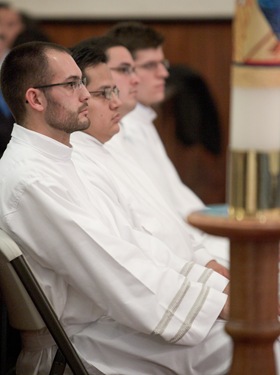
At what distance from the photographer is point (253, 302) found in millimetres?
2082

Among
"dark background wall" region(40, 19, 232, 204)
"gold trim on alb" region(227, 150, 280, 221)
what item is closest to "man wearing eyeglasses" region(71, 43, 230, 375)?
"gold trim on alb" region(227, 150, 280, 221)

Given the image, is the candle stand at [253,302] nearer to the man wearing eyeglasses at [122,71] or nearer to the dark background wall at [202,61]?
the man wearing eyeglasses at [122,71]

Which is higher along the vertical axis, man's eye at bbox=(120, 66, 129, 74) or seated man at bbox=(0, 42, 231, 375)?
man's eye at bbox=(120, 66, 129, 74)

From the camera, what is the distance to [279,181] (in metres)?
2.01

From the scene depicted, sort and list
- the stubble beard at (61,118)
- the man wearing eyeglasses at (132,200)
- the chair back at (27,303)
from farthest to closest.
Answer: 1. the stubble beard at (61,118)
2. the man wearing eyeglasses at (132,200)
3. the chair back at (27,303)

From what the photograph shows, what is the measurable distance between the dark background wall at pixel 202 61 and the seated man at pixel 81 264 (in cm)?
542

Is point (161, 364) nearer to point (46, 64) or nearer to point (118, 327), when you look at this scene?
point (118, 327)

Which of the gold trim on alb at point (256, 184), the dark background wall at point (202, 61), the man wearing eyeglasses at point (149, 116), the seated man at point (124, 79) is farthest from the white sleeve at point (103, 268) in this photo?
the dark background wall at point (202, 61)

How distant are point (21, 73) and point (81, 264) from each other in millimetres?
708

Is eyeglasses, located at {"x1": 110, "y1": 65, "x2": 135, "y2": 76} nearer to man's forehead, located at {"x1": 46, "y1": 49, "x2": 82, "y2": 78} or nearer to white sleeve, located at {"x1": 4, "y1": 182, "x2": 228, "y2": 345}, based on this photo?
man's forehead, located at {"x1": 46, "y1": 49, "x2": 82, "y2": 78}

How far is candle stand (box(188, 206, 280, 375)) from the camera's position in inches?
81.4

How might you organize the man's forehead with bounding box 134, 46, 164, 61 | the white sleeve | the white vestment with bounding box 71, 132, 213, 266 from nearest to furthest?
the white sleeve → the white vestment with bounding box 71, 132, 213, 266 → the man's forehead with bounding box 134, 46, 164, 61

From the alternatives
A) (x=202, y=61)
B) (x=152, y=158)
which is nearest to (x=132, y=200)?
(x=152, y=158)

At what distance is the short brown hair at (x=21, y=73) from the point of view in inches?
131
